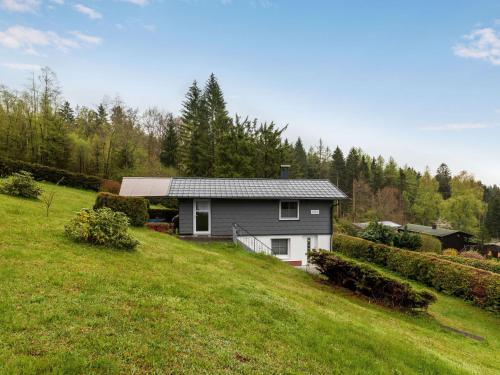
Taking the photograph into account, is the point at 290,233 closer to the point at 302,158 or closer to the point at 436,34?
the point at 436,34

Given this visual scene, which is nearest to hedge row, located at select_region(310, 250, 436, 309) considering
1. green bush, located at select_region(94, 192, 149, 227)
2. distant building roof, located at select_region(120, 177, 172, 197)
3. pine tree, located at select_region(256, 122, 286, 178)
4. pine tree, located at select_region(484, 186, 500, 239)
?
green bush, located at select_region(94, 192, 149, 227)

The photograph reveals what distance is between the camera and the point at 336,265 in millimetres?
10977

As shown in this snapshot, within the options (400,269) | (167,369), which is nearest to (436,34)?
(400,269)

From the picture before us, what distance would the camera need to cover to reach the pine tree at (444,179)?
3401 inches

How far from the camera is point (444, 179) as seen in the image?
89.1 metres

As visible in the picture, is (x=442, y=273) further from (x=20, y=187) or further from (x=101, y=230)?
(x=20, y=187)

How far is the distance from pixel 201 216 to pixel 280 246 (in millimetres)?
5186

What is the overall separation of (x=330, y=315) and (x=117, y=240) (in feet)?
19.3

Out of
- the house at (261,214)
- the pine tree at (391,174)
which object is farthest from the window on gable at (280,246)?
the pine tree at (391,174)

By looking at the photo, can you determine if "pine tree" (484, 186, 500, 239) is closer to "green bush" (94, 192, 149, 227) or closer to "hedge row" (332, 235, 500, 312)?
"hedge row" (332, 235, 500, 312)

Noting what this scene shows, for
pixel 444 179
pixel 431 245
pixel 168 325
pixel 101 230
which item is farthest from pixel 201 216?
pixel 444 179

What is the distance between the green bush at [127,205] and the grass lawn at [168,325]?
16.8 feet

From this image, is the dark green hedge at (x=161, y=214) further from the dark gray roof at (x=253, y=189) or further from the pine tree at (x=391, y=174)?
the pine tree at (x=391, y=174)

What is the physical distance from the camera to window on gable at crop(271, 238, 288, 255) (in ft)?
59.0
